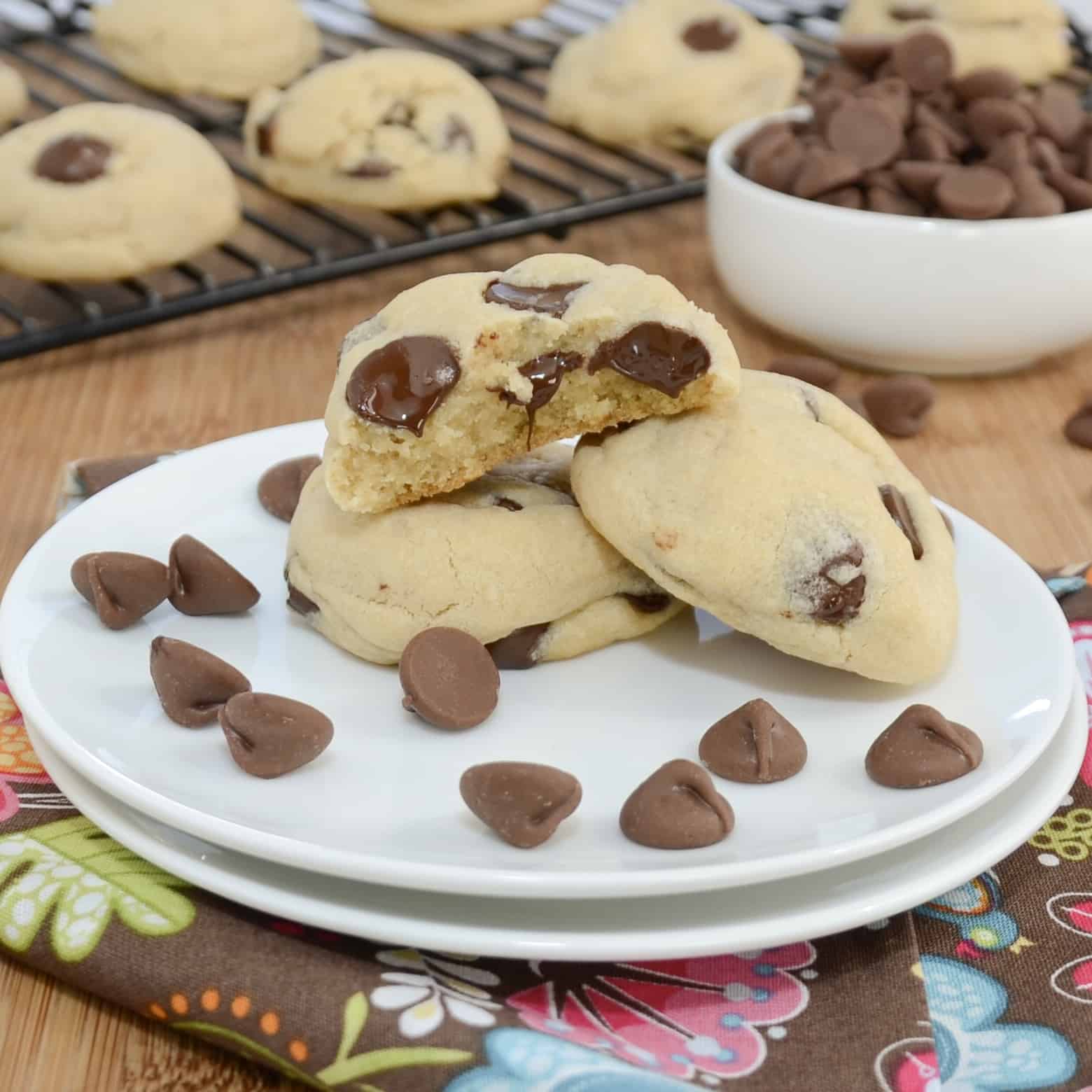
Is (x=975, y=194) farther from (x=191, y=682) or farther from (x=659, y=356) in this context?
(x=191, y=682)

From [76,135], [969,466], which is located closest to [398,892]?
[969,466]

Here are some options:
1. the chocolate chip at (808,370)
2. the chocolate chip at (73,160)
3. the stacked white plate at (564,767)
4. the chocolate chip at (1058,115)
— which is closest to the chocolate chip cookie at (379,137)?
the chocolate chip at (73,160)

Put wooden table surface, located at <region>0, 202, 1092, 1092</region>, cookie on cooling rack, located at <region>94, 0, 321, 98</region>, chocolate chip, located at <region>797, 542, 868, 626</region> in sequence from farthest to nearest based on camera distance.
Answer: cookie on cooling rack, located at <region>94, 0, 321, 98</region> < wooden table surface, located at <region>0, 202, 1092, 1092</region> < chocolate chip, located at <region>797, 542, 868, 626</region>

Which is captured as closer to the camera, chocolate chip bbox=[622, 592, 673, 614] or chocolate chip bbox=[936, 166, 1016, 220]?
chocolate chip bbox=[622, 592, 673, 614]

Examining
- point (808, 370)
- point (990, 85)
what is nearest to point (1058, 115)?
point (990, 85)

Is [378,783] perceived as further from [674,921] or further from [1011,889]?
[1011,889]

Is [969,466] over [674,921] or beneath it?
beneath

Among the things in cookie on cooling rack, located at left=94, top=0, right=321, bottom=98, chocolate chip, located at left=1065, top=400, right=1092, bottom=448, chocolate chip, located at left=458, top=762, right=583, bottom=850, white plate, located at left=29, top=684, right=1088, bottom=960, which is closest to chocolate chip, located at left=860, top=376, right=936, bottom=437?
chocolate chip, located at left=1065, top=400, right=1092, bottom=448

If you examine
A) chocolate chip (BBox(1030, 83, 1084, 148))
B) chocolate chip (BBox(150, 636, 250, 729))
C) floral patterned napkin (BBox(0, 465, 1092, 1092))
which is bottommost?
floral patterned napkin (BBox(0, 465, 1092, 1092))

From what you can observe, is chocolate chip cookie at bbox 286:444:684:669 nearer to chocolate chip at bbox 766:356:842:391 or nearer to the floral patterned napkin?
the floral patterned napkin
